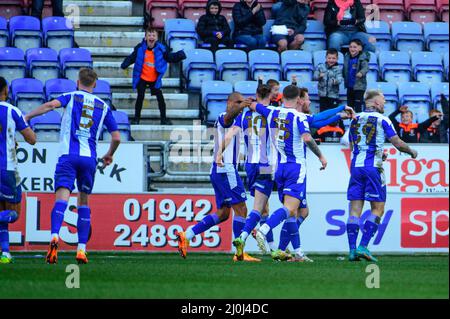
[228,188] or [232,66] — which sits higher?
[232,66]

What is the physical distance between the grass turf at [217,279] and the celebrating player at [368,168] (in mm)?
458

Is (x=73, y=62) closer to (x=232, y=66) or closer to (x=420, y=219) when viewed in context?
(x=232, y=66)

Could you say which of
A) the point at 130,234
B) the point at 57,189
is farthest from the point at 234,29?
the point at 57,189

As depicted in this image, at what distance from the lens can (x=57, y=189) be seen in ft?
41.5

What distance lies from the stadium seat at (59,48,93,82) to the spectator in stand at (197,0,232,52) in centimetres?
209

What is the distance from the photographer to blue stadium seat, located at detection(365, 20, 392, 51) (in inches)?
849

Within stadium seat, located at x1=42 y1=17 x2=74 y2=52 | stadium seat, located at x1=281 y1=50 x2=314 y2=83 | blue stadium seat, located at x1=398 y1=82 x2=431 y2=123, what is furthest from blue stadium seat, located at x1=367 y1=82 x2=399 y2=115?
stadium seat, located at x1=42 y1=17 x2=74 y2=52

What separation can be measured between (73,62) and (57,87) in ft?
2.93

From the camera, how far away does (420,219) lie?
16688mm

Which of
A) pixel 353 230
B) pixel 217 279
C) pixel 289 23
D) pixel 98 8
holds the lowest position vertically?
pixel 217 279

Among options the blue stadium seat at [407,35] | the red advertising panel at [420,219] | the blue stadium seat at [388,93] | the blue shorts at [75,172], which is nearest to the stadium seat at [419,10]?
the blue stadium seat at [407,35]

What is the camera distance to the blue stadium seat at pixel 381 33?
21.6 m

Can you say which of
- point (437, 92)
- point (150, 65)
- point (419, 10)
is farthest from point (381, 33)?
point (150, 65)

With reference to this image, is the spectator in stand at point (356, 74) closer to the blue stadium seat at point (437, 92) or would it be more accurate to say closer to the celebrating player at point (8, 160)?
the blue stadium seat at point (437, 92)
